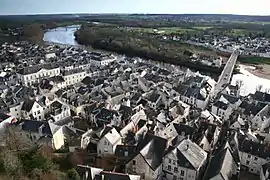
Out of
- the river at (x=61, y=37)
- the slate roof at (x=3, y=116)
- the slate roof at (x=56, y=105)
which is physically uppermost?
the river at (x=61, y=37)

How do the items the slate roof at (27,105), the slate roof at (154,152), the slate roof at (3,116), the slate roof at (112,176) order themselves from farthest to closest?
the slate roof at (27,105) → the slate roof at (3,116) → the slate roof at (154,152) → the slate roof at (112,176)

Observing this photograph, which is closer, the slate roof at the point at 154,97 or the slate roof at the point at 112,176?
the slate roof at the point at 112,176

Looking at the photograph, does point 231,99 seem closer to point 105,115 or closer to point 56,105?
point 105,115

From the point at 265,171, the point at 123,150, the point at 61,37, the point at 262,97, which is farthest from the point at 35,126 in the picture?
the point at 61,37

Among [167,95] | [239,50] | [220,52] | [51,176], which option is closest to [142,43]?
[220,52]

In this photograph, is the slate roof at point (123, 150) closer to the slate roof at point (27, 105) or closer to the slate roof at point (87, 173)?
the slate roof at point (87, 173)

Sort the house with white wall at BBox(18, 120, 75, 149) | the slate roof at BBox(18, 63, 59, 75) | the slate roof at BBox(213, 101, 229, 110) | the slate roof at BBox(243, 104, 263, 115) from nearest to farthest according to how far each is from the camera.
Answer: the house with white wall at BBox(18, 120, 75, 149) < the slate roof at BBox(243, 104, 263, 115) < the slate roof at BBox(213, 101, 229, 110) < the slate roof at BBox(18, 63, 59, 75)

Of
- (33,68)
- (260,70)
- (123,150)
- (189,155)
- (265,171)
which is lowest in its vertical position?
(260,70)

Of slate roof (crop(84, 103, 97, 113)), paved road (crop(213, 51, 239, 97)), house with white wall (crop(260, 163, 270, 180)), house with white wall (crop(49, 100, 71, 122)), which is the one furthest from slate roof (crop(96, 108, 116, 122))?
paved road (crop(213, 51, 239, 97))

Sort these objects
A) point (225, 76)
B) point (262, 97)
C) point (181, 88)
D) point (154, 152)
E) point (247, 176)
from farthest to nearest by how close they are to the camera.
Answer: point (225, 76) → point (181, 88) → point (262, 97) → point (247, 176) → point (154, 152)

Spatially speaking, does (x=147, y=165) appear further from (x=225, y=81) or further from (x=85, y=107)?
(x=225, y=81)

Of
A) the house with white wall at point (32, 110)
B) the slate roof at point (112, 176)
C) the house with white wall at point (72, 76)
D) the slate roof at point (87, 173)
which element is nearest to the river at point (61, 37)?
the house with white wall at point (72, 76)

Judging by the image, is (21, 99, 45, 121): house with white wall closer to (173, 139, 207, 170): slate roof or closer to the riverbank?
(173, 139, 207, 170): slate roof

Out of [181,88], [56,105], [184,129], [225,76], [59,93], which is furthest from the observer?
[225,76]
